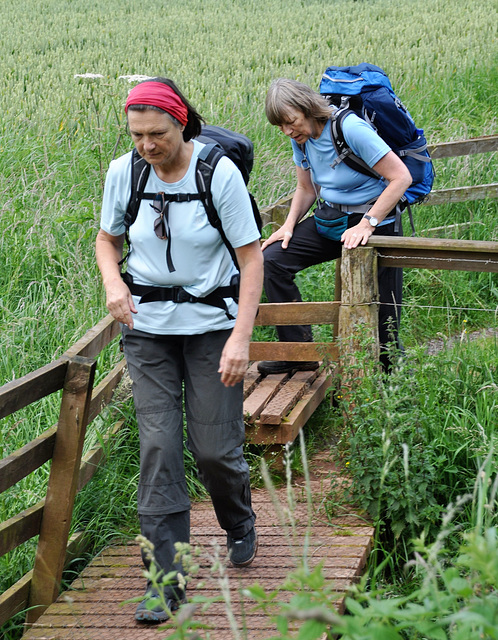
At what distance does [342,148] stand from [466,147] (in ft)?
13.0

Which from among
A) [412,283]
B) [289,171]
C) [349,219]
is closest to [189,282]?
[349,219]

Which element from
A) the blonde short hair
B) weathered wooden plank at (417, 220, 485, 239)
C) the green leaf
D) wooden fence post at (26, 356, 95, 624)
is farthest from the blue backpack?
the green leaf

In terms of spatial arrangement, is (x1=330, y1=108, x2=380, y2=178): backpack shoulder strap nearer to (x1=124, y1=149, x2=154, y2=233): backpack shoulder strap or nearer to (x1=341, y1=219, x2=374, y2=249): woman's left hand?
(x1=341, y1=219, x2=374, y2=249): woman's left hand

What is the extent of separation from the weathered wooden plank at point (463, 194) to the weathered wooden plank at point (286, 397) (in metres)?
3.02

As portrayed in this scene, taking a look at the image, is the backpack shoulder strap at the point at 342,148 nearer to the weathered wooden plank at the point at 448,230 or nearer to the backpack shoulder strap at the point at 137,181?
the backpack shoulder strap at the point at 137,181

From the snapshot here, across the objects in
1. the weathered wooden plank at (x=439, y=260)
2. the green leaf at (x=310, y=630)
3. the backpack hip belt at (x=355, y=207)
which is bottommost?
the green leaf at (x=310, y=630)

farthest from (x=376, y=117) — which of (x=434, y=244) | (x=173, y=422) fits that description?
(x=173, y=422)

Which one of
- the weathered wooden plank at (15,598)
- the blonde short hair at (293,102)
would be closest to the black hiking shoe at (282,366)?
the blonde short hair at (293,102)

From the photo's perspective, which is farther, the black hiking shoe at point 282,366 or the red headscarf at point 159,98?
the black hiking shoe at point 282,366

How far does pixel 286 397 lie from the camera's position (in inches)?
208

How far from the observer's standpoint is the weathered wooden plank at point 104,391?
4.14 meters

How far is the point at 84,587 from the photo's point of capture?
388 cm

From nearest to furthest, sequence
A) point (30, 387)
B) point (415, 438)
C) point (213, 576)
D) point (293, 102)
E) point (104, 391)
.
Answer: point (30, 387), point (213, 576), point (415, 438), point (104, 391), point (293, 102)

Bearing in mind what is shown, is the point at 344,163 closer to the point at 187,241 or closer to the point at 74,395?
the point at 187,241
